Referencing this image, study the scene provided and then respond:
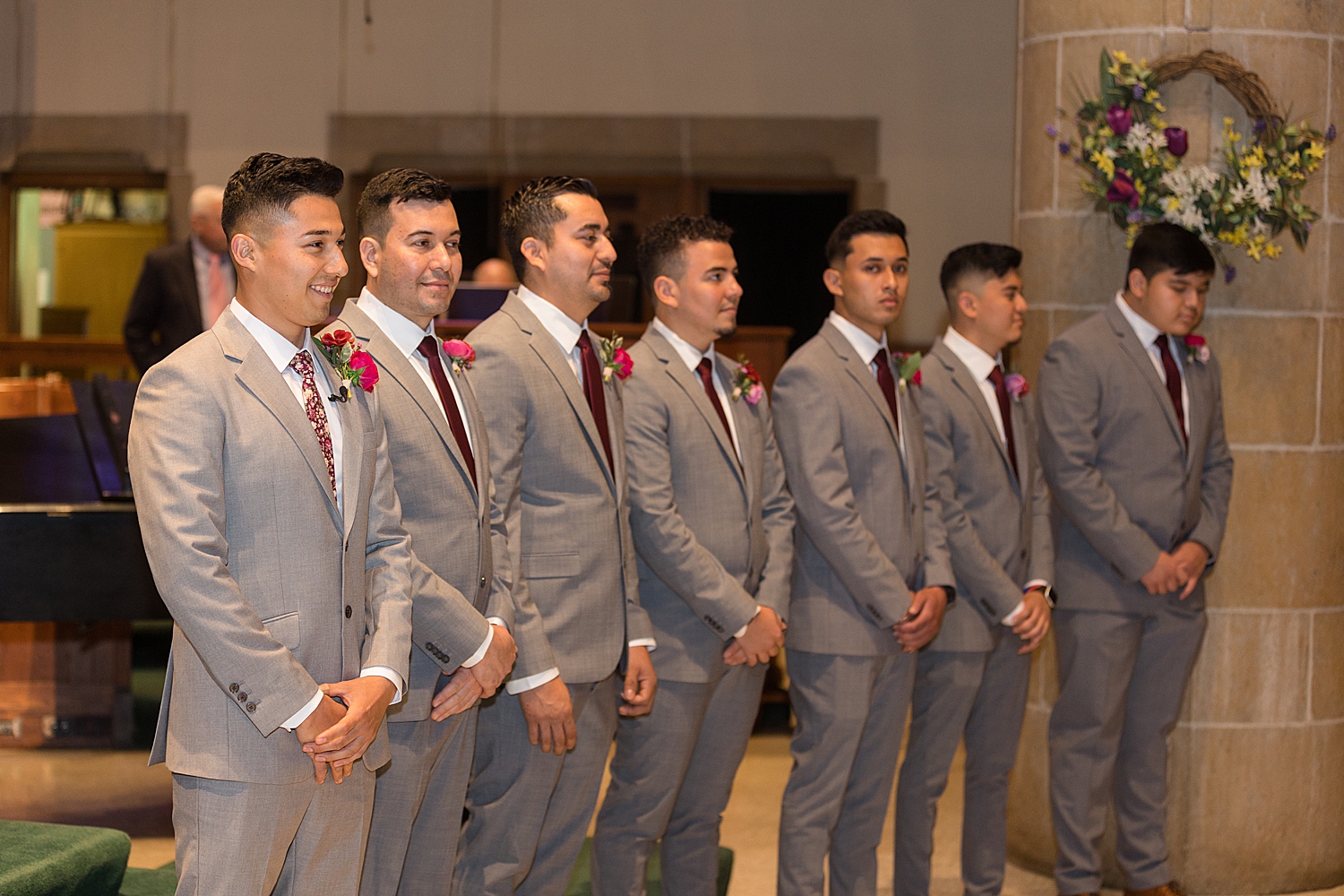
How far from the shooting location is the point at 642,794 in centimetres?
324

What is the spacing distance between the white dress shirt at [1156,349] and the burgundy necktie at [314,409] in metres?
2.59

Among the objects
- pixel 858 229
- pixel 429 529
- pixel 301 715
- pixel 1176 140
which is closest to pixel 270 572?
pixel 301 715

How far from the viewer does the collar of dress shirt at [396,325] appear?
277cm

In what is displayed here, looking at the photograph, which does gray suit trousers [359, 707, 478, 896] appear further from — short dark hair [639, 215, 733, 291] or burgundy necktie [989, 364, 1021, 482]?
burgundy necktie [989, 364, 1021, 482]

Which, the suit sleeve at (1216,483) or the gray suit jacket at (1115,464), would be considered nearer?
the gray suit jacket at (1115,464)

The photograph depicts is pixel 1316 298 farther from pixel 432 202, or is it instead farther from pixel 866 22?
pixel 866 22

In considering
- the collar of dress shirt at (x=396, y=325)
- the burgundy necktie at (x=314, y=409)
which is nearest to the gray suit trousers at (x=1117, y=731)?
the collar of dress shirt at (x=396, y=325)

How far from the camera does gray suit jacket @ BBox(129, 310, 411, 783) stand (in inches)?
82.7

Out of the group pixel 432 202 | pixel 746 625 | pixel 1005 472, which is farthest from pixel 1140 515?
pixel 432 202

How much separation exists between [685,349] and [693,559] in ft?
1.88

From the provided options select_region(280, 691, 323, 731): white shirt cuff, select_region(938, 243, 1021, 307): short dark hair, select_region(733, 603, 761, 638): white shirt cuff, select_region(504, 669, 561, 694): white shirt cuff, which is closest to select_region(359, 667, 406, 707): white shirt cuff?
select_region(280, 691, 323, 731): white shirt cuff

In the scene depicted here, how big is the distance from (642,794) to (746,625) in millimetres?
467

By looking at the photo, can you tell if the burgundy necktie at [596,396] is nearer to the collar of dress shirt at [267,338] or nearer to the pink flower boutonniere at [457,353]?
the pink flower boutonniere at [457,353]

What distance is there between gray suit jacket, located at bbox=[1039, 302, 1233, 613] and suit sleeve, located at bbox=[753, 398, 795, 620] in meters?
0.91
